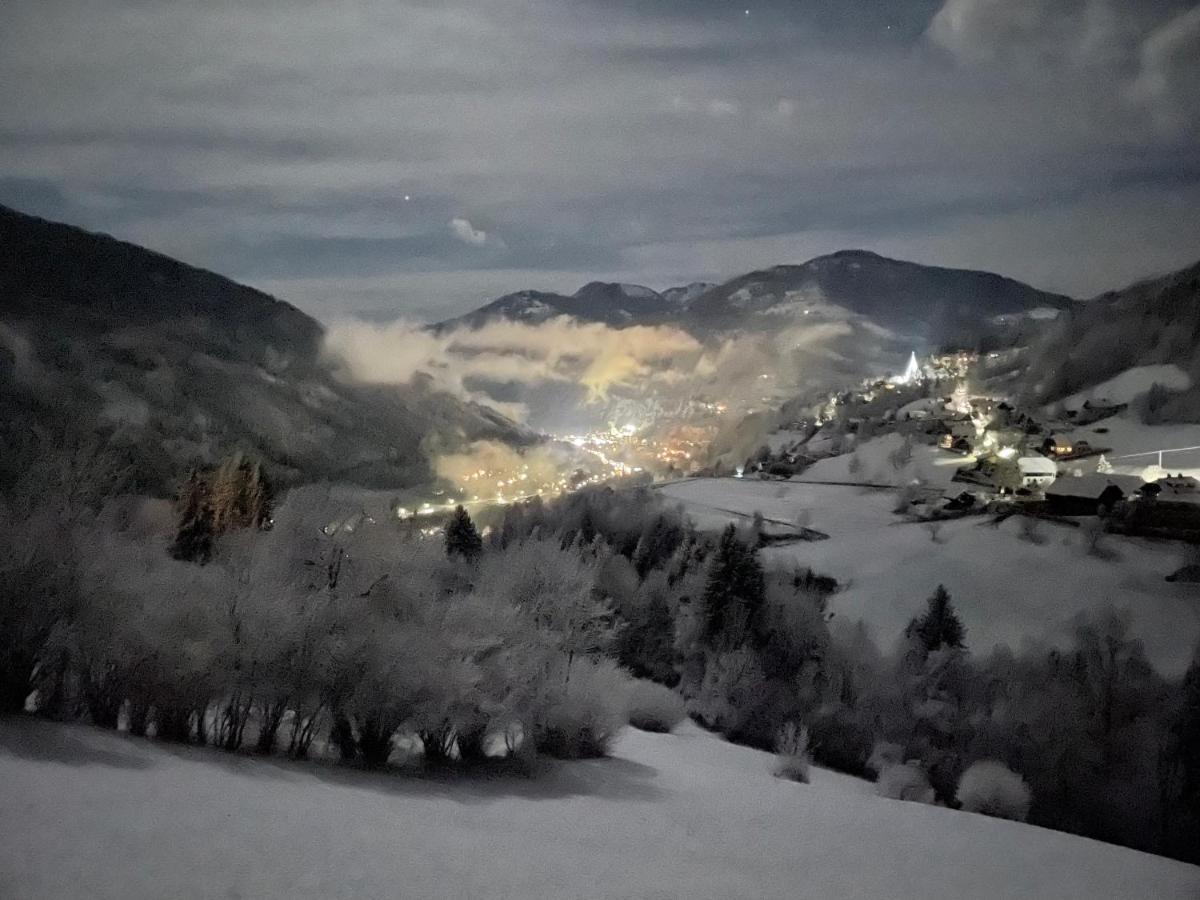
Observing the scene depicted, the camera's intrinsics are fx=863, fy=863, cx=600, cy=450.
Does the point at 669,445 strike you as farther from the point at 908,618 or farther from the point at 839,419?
the point at 908,618

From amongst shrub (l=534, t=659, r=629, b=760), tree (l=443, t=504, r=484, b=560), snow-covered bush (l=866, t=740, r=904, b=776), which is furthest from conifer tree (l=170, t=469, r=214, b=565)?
snow-covered bush (l=866, t=740, r=904, b=776)

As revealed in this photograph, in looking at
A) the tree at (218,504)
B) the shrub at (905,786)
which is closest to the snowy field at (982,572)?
the shrub at (905,786)

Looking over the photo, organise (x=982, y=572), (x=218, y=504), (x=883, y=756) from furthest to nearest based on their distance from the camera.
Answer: (x=883, y=756)
(x=982, y=572)
(x=218, y=504)

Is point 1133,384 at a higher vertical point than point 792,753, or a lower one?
higher

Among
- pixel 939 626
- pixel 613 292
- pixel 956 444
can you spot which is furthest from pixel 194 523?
pixel 956 444

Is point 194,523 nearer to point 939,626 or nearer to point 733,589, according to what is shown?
point 733,589
